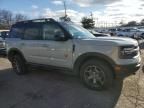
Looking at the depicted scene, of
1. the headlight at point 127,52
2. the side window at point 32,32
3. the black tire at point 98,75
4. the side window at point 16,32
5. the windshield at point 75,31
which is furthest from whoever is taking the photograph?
the side window at point 16,32

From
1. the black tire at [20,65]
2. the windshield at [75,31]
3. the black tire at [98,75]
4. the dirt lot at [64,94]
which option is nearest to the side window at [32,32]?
the black tire at [20,65]

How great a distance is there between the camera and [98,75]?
193 inches

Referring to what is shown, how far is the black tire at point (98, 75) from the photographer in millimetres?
4734

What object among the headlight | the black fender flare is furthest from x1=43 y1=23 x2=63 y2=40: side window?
the headlight

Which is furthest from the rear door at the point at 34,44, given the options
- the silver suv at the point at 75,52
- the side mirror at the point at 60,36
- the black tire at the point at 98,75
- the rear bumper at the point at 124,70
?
the rear bumper at the point at 124,70

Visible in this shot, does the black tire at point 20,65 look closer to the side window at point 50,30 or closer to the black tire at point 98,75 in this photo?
the side window at point 50,30

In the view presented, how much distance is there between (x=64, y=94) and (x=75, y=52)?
1174 mm

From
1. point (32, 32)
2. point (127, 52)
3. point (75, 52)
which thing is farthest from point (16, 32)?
point (127, 52)

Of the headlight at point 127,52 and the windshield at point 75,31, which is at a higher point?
the windshield at point 75,31

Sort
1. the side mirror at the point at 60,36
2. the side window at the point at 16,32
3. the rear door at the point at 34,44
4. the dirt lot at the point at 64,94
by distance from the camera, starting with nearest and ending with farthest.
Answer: the dirt lot at the point at 64,94 < the side mirror at the point at 60,36 < the rear door at the point at 34,44 < the side window at the point at 16,32

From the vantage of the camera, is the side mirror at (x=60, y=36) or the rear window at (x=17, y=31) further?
the rear window at (x=17, y=31)

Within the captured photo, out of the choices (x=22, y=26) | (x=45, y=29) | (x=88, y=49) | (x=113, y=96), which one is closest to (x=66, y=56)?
(x=88, y=49)

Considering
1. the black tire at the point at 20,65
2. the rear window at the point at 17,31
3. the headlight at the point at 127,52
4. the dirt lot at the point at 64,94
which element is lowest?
the dirt lot at the point at 64,94

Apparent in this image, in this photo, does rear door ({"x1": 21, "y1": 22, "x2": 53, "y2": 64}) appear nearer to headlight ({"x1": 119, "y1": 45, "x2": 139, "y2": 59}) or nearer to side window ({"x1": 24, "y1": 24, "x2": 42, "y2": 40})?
side window ({"x1": 24, "y1": 24, "x2": 42, "y2": 40})
